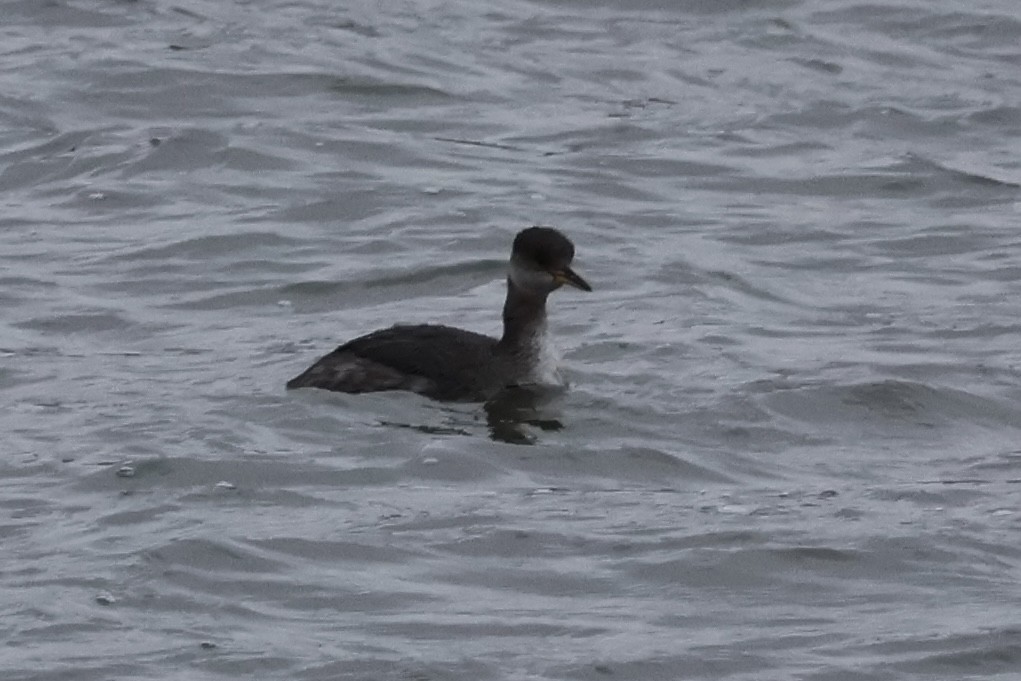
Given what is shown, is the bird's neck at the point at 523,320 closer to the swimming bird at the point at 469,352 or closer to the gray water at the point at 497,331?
the swimming bird at the point at 469,352

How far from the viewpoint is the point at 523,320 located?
44.9 feet

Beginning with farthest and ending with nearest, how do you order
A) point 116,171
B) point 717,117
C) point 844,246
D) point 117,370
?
point 717,117 < point 116,171 < point 844,246 < point 117,370

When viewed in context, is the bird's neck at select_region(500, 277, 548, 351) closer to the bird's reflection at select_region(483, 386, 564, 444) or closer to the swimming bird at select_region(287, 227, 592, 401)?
the swimming bird at select_region(287, 227, 592, 401)

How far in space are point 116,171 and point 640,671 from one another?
10.1m

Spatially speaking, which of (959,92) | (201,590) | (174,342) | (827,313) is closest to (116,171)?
(174,342)

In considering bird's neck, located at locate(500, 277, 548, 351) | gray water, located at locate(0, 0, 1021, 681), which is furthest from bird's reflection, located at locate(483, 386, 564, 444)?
bird's neck, located at locate(500, 277, 548, 351)

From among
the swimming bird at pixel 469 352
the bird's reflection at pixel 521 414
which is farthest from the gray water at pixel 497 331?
the swimming bird at pixel 469 352

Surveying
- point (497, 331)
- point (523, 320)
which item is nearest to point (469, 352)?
point (523, 320)

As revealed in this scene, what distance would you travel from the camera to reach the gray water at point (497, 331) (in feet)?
32.9

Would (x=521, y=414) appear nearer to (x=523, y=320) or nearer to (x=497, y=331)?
(x=523, y=320)

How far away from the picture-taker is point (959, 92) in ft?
71.8

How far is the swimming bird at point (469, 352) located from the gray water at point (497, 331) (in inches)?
6.2

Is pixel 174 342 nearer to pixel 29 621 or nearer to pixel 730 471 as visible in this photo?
pixel 730 471

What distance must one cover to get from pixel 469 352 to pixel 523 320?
0.40 meters
